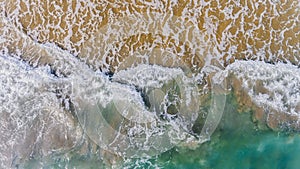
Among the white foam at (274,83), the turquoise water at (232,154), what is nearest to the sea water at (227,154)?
the turquoise water at (232,154)

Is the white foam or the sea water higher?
the white foam

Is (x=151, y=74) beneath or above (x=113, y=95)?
above

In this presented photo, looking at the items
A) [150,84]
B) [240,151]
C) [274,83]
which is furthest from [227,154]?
[150,84]

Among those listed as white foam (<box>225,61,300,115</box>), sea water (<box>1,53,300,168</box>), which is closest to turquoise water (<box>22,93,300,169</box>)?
sea water (<box>1,53,300,168</box>)

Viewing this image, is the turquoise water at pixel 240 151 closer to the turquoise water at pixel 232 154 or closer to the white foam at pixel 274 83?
the turquoise water at pixel 232 154

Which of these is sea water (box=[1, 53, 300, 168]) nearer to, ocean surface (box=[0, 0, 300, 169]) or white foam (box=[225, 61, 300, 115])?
ocean surface (box=[0, 0, 300, 169])

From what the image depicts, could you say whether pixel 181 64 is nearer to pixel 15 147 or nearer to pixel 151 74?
pixel 151 74

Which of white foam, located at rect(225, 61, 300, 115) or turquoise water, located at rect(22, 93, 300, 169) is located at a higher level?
white foam, located at rect(225, 61, 300, 115)

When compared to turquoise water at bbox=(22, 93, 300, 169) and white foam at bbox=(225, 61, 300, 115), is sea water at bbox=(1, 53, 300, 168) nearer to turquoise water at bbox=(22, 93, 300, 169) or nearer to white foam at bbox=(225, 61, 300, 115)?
turquoise water at bbox=(22, 93, 300, 169)

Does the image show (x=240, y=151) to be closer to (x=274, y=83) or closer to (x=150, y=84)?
(x=274, y=83)

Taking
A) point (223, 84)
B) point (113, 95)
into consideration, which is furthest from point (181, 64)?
point (113, 95)

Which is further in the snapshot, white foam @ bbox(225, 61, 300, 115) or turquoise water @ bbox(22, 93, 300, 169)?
white foam @ bbox(225, 61, 300, 115)
